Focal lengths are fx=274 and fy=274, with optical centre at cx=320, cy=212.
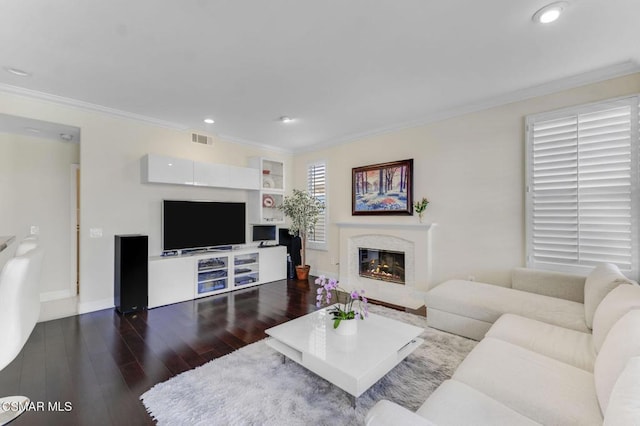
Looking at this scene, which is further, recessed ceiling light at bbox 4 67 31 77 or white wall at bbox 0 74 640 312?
white wall at bbox 0 74 640 312

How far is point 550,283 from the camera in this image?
111 inches

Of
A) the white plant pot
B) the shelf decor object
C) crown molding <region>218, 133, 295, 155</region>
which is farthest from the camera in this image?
the shelf decor object

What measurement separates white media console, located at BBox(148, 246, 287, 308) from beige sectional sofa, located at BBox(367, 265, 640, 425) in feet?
11.7

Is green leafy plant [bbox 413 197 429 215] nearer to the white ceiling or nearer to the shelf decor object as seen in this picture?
the white ceiling

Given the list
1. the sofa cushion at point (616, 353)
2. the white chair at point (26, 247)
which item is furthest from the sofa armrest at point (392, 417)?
the white chair at point (26, 247)

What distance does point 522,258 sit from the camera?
127 inches

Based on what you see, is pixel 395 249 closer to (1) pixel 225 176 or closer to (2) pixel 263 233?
(2) pixel 263 233

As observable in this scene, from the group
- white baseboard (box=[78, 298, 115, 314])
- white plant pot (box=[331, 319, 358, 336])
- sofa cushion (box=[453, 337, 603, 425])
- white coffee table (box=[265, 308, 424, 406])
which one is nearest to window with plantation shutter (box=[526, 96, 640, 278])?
sofa cushion (box=[453, 337, 603, 425])

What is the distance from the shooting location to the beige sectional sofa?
103 centimetres

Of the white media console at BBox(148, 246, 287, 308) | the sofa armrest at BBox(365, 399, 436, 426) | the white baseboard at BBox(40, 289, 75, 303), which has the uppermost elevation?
the sofa armrest at BBox(365, 399, 436, 426)

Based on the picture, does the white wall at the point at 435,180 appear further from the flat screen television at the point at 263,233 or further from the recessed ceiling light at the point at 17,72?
the flat screen television at the point at 263,233

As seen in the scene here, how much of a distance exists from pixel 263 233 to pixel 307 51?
11.8 feet

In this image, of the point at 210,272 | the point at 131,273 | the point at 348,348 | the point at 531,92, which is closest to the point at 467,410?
the point at 348,348

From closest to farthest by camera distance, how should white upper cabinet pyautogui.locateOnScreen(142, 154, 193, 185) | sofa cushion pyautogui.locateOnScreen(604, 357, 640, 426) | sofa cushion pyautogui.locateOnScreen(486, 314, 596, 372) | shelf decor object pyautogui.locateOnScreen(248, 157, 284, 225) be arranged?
sofa cushion pyautogui.locateOnScreen(604, 357, 640, 426) < sofa cushion pyautogui.locateOnScreen(486, 314, 596, 372) < white upper cabinet pyautogui.locateOnScreen(142, 154, 193, 185) < shelf decor object pyautogui.locateOnScreen(248, 157, 284, 225)
